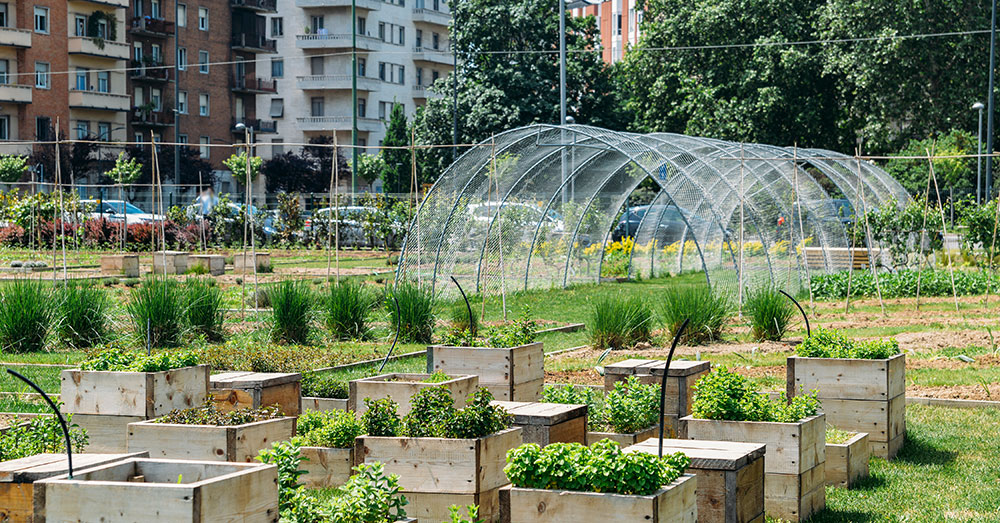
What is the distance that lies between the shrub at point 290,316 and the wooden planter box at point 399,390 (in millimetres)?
6493

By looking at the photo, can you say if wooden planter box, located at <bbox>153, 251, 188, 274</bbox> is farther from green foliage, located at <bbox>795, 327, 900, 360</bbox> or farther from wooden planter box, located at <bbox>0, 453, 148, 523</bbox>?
wooden planter box, located at <bbox>0, 453, 148, 523</bbox>

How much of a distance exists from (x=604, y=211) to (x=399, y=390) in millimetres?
17257

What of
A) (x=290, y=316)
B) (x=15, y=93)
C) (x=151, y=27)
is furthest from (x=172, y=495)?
(x=151, y=27)

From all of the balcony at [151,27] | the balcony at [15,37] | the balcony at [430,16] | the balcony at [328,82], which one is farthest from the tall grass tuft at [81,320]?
the balcony at [430,16]

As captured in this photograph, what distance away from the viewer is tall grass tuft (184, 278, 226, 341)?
14625mm

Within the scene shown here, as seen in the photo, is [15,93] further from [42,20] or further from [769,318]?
[769,318]

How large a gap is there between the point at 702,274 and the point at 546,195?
652 centimetres

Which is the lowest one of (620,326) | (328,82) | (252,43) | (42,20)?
(620,326)

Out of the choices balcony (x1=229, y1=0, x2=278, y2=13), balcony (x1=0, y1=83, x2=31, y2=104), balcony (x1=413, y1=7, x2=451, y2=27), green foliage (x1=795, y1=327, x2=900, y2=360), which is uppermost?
balcony (x1=413, y1=7, x2=451, y2=27)

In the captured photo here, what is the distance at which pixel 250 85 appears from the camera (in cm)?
6831

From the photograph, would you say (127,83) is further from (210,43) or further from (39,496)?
(39,496)

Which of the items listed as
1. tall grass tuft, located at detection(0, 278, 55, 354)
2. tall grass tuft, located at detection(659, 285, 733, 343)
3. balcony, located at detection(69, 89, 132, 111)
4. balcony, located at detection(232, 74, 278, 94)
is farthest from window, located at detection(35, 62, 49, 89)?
tall grass tuft, located at detection(659, 285, 733, 343)

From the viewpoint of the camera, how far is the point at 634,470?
4.84 meters

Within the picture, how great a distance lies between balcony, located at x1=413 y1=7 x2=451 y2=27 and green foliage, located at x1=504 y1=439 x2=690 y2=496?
244ft
